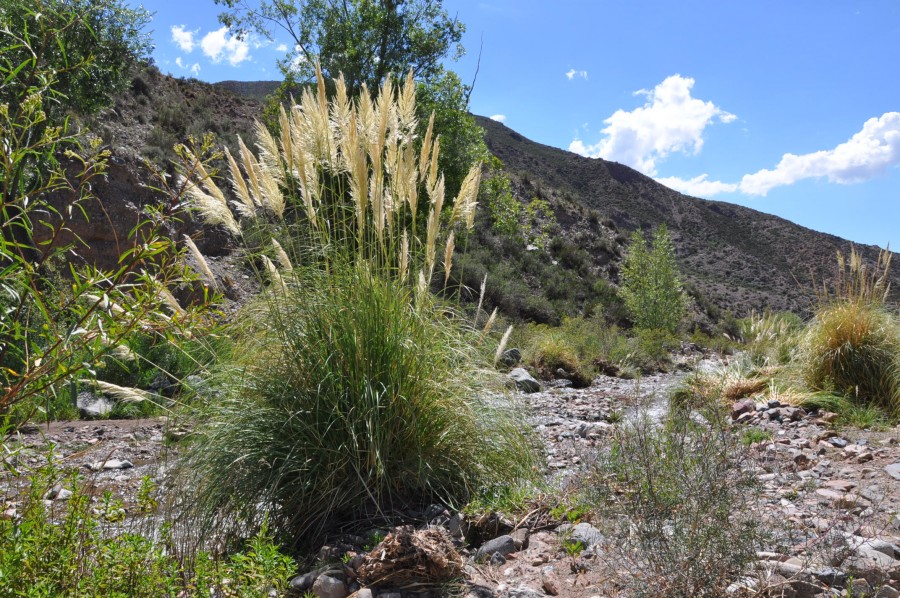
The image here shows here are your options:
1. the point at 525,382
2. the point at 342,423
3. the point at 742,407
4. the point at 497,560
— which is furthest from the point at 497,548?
the point at 525,382

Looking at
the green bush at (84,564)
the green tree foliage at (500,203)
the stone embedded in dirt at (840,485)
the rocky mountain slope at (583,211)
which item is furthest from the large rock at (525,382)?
the rocky mountain slope at (583,211)

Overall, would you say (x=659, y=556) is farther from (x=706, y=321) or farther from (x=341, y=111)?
(x=706, y=321)

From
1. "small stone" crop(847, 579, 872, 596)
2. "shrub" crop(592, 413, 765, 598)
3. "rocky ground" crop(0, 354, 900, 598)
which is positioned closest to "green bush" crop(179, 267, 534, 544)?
"rocky ground" crop(0, 354, 900, 598)

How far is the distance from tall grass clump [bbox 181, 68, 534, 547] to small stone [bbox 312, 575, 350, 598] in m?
0.41

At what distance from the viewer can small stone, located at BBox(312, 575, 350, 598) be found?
2.53m

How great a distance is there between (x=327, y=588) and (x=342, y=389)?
0.89m

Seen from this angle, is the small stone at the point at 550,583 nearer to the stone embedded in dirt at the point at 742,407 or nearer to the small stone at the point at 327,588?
the small stone at the point at 327,588

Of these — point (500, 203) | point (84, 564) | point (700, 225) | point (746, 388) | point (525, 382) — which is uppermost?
point (700, 225)

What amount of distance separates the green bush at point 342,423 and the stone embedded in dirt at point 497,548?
1.03 ft

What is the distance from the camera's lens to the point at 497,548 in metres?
2.90

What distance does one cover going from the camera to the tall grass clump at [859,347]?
618cm

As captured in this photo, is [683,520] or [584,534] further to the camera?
[584,534]

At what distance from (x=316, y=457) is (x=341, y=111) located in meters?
1.86

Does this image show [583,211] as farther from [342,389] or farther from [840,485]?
[342,389]
